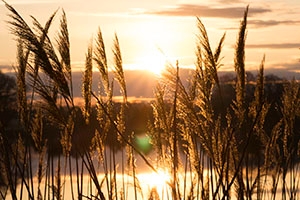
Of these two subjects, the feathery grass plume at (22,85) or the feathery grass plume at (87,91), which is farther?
the feathery grass plume at (22,85)

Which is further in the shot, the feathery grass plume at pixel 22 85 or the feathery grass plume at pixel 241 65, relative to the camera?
the feathery grass plume at pixel 22 85

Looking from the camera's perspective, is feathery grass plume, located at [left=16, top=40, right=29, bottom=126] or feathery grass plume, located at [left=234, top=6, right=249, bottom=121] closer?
feathery grass plume, located at [left=234, top=6, right=249, bottom=121]

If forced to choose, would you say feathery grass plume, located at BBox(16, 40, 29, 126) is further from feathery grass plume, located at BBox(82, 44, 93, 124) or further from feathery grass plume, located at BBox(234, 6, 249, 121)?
feathery grass plume, located at BBox(234, 6, 249, 121)

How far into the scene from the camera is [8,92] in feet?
116

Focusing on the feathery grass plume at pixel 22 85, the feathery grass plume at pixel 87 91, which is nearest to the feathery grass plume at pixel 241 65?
the feathery grass plume at pixel 87 91

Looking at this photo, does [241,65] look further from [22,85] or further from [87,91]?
[22,85]

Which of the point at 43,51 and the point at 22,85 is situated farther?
the point at 22,85

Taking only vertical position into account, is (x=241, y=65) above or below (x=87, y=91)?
above

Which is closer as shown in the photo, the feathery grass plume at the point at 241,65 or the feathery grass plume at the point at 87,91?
the feathery grass plume at the point at 241,65

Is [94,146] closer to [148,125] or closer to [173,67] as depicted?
[148,125]

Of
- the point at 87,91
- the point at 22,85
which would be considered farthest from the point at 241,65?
the point at 22,85

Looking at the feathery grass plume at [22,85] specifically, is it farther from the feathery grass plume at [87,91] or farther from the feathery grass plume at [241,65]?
the feathery grass plume at [241,65]

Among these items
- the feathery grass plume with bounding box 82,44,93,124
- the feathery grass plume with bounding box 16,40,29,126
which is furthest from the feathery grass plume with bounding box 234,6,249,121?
the feathery grass plume with bounding box 16,40,29,126

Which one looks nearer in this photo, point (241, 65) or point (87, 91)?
point (241, 65)
